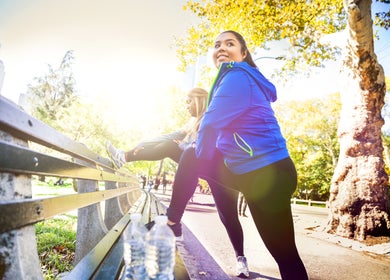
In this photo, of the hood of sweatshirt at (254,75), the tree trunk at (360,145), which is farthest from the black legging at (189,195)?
the tree trunk at (360,145)

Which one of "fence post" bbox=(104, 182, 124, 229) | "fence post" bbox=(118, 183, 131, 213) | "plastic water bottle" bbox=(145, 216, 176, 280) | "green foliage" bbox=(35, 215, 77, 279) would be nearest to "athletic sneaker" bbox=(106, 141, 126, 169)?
"fence post" bbox=(104, 182, 124, 229)

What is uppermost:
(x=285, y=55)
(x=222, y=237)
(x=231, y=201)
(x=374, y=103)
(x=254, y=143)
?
(x=285, y=55)

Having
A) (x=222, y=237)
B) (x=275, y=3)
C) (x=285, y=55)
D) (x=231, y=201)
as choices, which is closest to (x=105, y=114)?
(x=285, y=55)

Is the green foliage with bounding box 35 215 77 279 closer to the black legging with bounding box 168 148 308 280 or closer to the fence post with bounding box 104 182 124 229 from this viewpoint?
the fence post with bounding box 104 182 124 229

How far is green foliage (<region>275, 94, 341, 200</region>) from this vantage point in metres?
24.5

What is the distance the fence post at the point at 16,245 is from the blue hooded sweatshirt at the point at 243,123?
50.0 inches

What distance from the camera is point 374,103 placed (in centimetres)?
735

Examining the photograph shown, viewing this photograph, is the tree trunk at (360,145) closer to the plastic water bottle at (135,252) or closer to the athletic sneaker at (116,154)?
the athletic sneaker at (116,154)

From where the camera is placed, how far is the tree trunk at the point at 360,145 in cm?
673

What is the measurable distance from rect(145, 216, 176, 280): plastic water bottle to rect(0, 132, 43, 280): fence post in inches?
20.3

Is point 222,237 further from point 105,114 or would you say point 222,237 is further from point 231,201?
point 105,114

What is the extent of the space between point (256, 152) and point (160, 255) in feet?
2.88

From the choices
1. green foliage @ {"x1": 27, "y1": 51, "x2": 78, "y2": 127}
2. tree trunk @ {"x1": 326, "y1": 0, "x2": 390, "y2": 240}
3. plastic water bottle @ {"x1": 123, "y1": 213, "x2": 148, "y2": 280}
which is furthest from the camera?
green foliage @ {"x1": 27, "y1": 51, "x2": 78, "y2": 127}

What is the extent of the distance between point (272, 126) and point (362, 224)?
6221mm
